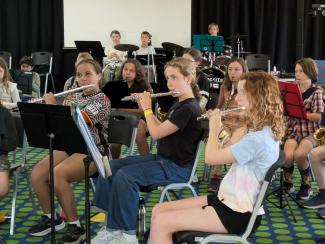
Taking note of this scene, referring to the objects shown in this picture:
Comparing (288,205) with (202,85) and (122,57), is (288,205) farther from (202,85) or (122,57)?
(122,57)

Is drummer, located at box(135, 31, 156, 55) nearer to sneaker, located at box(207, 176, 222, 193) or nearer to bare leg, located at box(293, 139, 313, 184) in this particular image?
sneaker, located at box(207, 176, 222, 193)

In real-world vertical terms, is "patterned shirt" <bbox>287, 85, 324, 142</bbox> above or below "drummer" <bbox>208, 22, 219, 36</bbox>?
below

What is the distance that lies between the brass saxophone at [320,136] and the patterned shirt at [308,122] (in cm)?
3

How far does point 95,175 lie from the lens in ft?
10.5

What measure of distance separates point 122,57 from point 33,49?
2.05m

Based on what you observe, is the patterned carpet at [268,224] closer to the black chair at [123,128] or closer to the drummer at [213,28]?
the black chair at [123,128]

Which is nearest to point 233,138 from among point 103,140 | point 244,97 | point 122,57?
point 244,97

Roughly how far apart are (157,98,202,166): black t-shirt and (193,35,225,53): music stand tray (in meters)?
5.86

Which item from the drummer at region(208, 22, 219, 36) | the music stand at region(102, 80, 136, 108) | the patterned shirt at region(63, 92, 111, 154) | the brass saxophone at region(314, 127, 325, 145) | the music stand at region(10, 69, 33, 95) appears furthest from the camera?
the drummer at region(208, 22, 219, 36)

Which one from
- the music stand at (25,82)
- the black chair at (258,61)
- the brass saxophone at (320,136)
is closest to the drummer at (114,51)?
the black chair at (258,61)

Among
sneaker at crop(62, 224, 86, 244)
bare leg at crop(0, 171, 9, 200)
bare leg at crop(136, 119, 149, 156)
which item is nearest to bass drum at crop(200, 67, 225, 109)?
bare leg at crop(136, 119, 149, 156)

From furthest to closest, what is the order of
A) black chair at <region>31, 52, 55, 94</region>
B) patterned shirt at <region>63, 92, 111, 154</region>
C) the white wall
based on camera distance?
1. the white wall
2. black chair at <region>31, 52, 55, 94</region>
3. patterned shirt at <region>63, 92, 111, 154</region>

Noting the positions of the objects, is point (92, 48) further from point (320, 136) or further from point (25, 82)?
point (320, 136)

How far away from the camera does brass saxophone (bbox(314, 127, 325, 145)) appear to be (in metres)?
3.92
